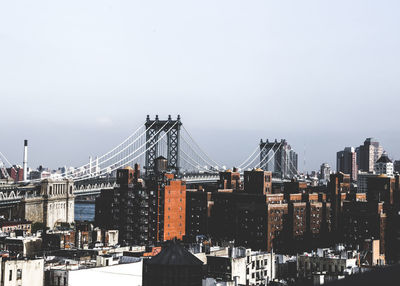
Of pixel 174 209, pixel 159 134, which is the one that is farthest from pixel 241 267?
pixel 159 134

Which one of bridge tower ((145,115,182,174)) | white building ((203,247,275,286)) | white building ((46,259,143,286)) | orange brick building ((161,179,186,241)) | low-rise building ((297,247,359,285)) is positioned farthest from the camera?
bridge tower ((145,115,182,174))

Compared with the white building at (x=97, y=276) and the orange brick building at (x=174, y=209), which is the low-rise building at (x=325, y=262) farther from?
the orange brick building at (x=174, y=209)

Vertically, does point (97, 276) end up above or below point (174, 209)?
below

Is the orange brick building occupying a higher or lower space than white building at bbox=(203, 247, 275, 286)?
higher

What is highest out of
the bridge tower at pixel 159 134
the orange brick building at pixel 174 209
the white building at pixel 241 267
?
the bridge tower at pixel 159 134

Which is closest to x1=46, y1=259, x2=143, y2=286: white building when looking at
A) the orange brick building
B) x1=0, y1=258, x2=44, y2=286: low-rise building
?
x1=0, y1=258, x2=44, y2=286: low-rise building

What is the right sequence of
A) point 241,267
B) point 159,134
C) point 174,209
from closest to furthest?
point 241,267, point 174,209, point 159,134

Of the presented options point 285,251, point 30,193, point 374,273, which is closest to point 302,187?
point 285,251

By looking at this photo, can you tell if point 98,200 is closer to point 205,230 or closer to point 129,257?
point 205,230

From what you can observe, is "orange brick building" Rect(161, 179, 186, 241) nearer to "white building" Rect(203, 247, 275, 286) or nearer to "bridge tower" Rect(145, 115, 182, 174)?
"white building" Rect(203, 247, 275, 286)

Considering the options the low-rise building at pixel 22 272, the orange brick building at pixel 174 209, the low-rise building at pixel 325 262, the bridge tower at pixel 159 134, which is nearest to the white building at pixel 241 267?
the low-rise building at pixel 325 262

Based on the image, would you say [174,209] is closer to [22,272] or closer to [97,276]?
[97,276]

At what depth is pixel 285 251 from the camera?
3674 inches

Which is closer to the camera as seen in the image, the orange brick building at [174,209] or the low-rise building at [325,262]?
the low-rise building at [325,262]
